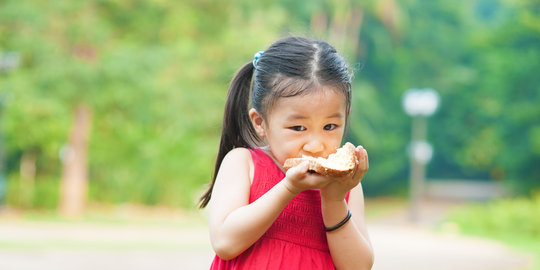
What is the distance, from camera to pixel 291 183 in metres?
1.73

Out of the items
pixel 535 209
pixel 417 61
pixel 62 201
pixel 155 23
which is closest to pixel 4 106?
pixel 62 201

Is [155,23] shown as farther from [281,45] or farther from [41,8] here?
[281,45]

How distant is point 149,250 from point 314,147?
27.6 feet

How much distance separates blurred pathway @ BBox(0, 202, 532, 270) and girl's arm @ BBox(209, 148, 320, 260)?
628cm

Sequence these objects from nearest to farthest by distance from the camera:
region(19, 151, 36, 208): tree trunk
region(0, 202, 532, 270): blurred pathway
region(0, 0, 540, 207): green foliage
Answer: region(0, 202, 532, 270): blurred pathway < region(0, 0, 540, 207): green foliage < region(19, 151, 36, 208): tree trunk

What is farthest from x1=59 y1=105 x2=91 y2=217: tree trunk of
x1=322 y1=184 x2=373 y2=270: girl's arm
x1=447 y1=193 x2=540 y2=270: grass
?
x1=322 y1=184 x2=373 y2=270: girl's arm

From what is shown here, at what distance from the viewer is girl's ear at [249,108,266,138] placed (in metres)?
2.02

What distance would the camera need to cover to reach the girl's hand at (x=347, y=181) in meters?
1.77

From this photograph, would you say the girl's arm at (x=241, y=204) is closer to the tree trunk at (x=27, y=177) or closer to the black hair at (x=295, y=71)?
the black hair at (x=295, y=71)

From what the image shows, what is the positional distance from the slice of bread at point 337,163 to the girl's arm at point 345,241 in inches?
6.4

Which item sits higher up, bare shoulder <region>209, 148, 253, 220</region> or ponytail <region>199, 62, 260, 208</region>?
ponytail <region>199, 62, 260, 208</region>

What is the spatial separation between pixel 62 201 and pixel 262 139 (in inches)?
677

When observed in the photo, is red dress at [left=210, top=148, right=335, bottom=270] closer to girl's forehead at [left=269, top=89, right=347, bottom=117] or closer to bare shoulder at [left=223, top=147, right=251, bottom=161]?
bare shoulder at [left=223, top=147, right=251, bottom=161]

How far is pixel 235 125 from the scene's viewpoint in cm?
222
